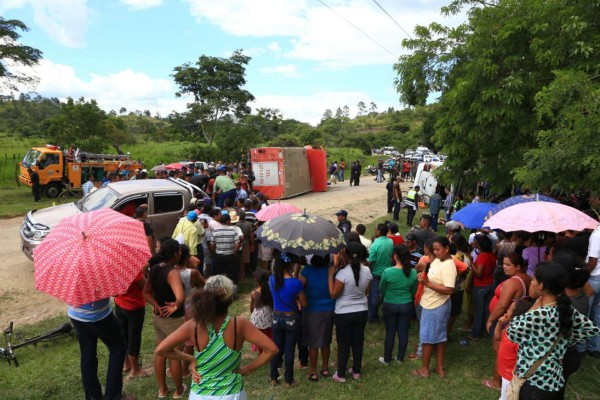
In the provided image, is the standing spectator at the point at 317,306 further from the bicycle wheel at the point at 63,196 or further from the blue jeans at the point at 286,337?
the bicycle wheel at the point at 63,196

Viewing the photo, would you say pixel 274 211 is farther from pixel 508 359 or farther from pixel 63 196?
pixel 63 196

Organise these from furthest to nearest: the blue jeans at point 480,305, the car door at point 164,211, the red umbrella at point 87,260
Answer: the car door at point 164,211
the blue jeans at point 480,305
the red umbrella at point 87,260

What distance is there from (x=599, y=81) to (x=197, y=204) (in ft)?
24.2

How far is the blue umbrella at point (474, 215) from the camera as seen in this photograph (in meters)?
6.68

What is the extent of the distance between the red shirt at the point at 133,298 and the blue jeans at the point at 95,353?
34 cm

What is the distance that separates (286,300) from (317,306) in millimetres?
394

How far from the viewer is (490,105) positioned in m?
8.04

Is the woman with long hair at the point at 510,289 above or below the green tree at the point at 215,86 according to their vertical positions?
below

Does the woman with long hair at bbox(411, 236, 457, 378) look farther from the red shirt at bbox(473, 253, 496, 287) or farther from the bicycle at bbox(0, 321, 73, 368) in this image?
the bicycle at bbox(0, 321, 73, 368)

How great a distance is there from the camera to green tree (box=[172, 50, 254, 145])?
1339 inches

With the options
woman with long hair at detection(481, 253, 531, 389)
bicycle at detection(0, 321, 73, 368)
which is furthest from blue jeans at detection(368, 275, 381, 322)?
bicycle at detection(0, 321, 73, 368)

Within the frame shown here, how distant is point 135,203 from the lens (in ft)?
27.8

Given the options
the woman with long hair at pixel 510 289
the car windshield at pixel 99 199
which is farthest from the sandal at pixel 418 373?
the car windshield at pixel 99 199

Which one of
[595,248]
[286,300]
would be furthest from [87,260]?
[595,248]
